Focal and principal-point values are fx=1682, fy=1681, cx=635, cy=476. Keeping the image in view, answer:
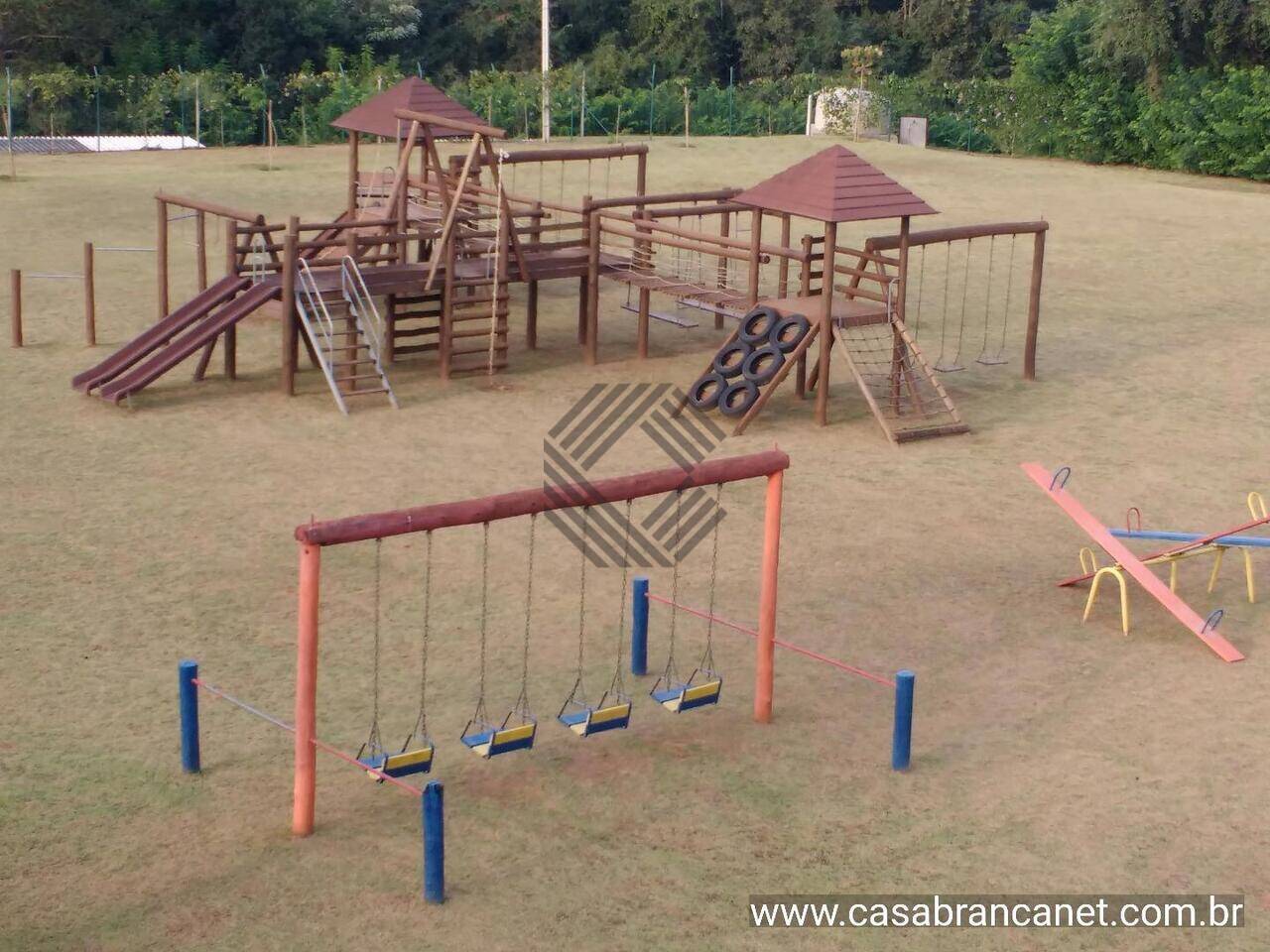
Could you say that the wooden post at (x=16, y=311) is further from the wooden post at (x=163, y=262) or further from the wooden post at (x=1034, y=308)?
the wooden post at (x=1034, y=308)

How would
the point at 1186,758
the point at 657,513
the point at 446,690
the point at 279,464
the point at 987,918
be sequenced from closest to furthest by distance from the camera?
1. the point at 987,918
2. the point at 1186,758
3. the point at 446,690
4. the point at 657,513
5. the point at 279,464

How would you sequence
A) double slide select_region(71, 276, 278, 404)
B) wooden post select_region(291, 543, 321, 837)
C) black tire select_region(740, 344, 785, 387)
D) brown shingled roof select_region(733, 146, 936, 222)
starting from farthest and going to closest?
double slide select_region(71, 276, 278, 404) → black tire select_region(740, 344, 785, 387) → brown shingled roof select_region(733, 146, 936, 222) → wooden post select_region(291, 543, 321, 837)

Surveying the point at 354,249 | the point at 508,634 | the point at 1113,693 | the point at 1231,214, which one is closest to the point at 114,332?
the point at 354,249

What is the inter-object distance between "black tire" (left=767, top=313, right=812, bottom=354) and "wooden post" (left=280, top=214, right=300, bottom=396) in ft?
14.2

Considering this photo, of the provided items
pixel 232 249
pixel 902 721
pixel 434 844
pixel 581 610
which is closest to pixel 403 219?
pixel 232 249

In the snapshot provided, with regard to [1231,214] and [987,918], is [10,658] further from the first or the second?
[1231,214]

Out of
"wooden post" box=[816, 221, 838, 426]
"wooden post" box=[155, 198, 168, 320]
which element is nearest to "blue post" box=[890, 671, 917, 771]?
"wooden post" box=[816, 221, 838, 426]

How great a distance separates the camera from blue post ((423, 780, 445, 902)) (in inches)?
272

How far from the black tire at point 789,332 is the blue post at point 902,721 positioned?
21.7 ft

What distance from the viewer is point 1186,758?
863 centimetres

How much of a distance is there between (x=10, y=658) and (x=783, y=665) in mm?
4399

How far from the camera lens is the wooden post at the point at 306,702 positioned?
7.35 meters

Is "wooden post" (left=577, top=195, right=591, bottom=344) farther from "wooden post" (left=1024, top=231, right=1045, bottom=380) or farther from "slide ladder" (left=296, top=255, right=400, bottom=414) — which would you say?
"wooden post" (left=1024, top=231, right=1045, bottom=380)

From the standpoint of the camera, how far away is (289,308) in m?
15.3
